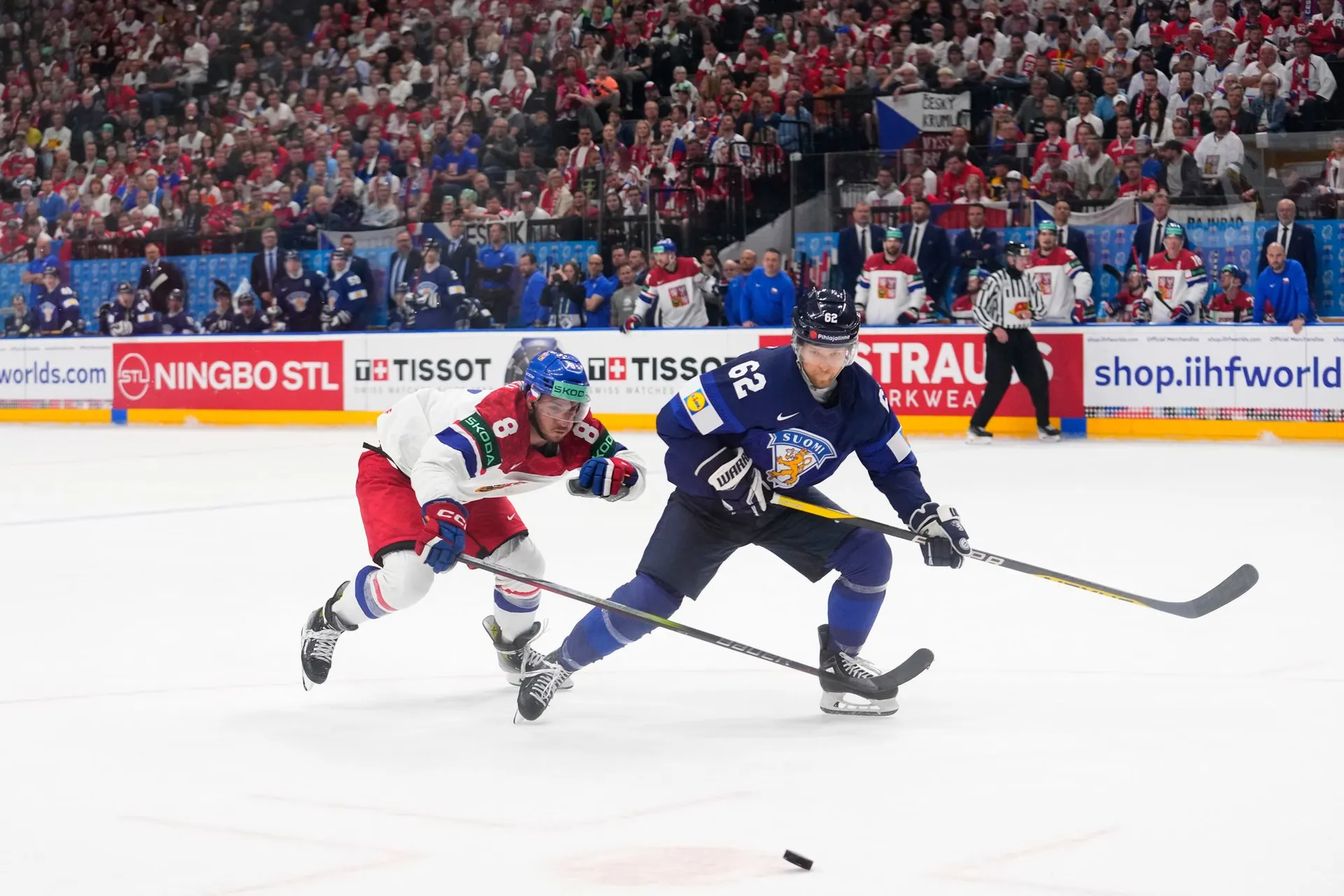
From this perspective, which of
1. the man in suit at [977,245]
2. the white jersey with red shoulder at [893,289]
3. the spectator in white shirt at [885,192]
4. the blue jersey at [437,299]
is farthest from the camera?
the blue jersey at [437,299]

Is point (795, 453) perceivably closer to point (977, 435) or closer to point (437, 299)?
point (977, 435)

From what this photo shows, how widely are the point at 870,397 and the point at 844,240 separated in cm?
986

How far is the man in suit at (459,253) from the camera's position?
51.3ft

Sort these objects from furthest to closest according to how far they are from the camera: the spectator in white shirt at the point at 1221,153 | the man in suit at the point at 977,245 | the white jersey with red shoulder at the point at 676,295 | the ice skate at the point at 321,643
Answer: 1. the white jersey with red shoulder at the point at 676,295
2. the man in suit at the point at 977,245
3. the spectator in white shirt at the point at 1221,153
4. the ice skate at the point at 321,643

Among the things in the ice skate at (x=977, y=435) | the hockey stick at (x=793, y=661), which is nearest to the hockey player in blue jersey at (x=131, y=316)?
the ice skate at (x=977, y=435)

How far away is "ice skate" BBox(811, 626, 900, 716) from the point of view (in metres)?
4.52

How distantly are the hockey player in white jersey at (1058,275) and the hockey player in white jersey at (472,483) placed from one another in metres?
8.84

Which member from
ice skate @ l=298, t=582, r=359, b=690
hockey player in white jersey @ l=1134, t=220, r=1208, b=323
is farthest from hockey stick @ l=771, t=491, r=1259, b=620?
hockey player in white jersey @ l=1134, t=220, r=1208, b=323

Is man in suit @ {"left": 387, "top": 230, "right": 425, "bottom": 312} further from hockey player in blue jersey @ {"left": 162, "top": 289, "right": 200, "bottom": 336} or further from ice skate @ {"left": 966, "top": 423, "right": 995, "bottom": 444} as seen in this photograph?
ice skate @ {"left": 966, "top": 423, "right": 995, "bottom": 444}

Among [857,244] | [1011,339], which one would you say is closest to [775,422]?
[1011,339]

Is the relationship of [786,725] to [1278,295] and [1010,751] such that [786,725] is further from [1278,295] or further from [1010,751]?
[1278,295]

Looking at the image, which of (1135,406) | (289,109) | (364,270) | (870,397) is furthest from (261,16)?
(870,397)

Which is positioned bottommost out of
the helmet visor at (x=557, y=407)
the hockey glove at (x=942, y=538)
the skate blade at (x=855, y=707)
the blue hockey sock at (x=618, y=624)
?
the skate blade at (x=855, y=707)

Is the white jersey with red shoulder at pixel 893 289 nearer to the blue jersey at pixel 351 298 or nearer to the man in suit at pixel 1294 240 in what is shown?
the man in suit at pixel 1294 240
